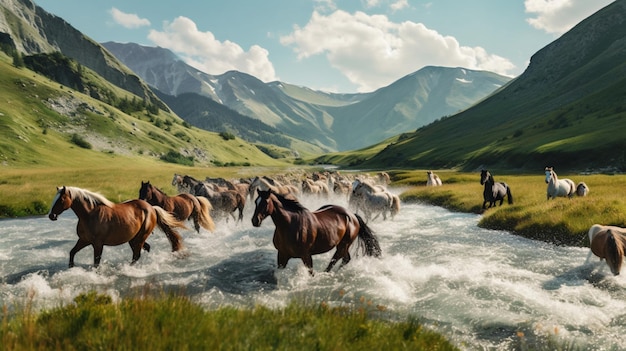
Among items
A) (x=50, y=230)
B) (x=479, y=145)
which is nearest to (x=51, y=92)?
(x=50, y=230)

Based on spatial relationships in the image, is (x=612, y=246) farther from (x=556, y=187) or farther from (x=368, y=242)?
(x=556, y=187)

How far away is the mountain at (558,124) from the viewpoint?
69.4 m

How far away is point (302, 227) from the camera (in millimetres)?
10508

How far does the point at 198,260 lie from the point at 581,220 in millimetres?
17503

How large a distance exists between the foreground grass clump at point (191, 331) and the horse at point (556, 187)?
79.2ft

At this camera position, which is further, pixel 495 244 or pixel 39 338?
pixel 495 244

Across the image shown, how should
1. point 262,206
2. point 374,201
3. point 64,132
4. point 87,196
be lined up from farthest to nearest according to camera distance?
point 64,132 → point 374,201 → point 87,196 → point 262,206

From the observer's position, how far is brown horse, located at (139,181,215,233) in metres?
16.8

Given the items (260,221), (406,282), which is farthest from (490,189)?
(260,221)

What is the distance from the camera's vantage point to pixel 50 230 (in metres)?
19.7

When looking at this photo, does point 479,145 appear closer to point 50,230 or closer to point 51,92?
point 50,230

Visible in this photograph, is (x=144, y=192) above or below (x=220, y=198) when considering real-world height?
above

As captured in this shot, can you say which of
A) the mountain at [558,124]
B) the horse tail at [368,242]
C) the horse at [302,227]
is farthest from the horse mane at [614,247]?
the mountain at [558,124]

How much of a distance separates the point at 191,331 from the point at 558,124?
12213 cm
